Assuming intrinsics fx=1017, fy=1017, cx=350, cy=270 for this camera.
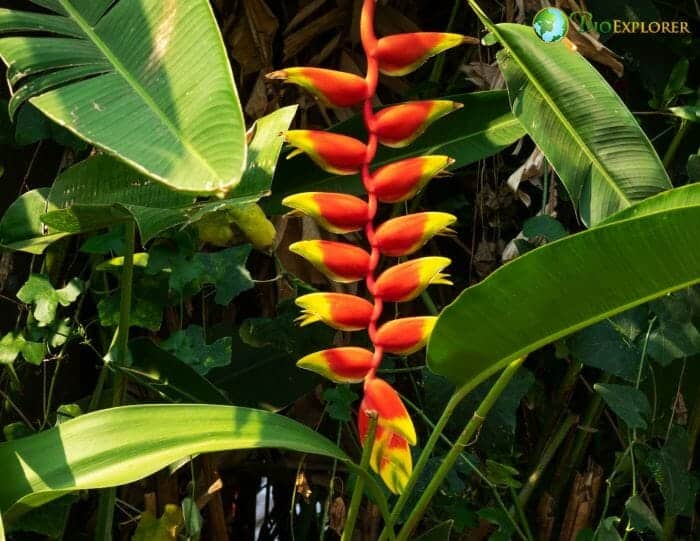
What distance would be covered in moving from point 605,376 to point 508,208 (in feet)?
0.76

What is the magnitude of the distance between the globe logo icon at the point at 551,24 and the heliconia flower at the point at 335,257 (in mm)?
297

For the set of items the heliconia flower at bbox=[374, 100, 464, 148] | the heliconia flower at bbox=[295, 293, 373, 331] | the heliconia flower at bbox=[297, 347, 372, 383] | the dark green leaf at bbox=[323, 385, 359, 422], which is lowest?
the dark green leaf at bbox=[323, 385, 359, 422]

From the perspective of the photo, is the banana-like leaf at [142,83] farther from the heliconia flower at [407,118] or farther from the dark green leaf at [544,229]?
the dark green leaf at [544,229]

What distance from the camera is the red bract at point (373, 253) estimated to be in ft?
2.48

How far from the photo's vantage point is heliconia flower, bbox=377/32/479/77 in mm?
800

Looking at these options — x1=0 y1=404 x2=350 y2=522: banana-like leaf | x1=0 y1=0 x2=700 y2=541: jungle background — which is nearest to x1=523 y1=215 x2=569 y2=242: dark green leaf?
x1=0 y1=0 x2=700 y2=541: jungle background

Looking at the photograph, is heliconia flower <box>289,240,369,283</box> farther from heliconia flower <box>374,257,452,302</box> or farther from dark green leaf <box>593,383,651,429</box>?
dark green leaf <box>593,383,651,429</box>

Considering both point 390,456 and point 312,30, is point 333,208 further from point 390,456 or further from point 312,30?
point 312,30

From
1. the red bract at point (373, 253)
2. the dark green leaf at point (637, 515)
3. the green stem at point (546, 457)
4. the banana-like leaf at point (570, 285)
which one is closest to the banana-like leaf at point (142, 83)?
the red bract at point (373, 253)

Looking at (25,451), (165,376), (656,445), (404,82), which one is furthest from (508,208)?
(25,451)

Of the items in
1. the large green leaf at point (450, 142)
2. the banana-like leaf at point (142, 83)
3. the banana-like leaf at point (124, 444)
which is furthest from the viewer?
the large green leaf at point (450, 142)

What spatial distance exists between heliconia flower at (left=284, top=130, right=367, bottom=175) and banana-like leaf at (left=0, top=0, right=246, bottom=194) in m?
0.12

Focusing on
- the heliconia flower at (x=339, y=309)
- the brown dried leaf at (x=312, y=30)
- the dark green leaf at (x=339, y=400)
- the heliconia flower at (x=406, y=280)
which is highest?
the brown dried leaf at (x=312, y=30)

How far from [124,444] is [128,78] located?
26cm
